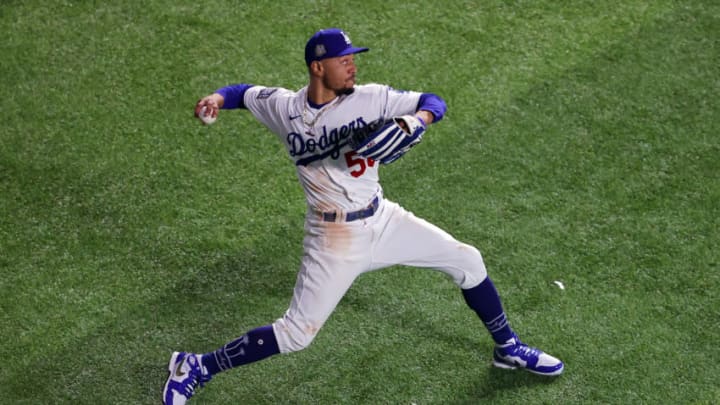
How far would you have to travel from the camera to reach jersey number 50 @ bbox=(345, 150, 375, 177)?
5.43 meters

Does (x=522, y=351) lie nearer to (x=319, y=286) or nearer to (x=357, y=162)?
(x=319, y=286)

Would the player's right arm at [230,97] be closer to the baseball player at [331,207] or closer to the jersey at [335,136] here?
the baseball player at [331,207]

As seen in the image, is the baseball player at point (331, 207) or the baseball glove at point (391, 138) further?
the baseball player at point (331, 207)

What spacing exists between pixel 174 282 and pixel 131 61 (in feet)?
7.60

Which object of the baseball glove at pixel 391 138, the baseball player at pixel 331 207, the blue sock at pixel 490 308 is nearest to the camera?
the baseball glove at pixel 391 138

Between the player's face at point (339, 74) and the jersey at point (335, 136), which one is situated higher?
the player's face at point (339, 74)

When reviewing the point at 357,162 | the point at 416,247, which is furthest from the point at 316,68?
the point at 416,247

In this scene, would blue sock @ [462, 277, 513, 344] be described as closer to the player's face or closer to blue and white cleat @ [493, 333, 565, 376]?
blue and white cleat @ [493, 333, 565, 376]

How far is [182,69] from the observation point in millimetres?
8203

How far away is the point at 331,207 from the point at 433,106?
71cm

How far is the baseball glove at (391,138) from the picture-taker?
498cm

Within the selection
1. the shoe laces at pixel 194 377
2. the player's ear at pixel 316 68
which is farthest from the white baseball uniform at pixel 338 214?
the shoe laces at pixel 194 377

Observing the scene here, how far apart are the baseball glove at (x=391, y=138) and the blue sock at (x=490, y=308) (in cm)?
102

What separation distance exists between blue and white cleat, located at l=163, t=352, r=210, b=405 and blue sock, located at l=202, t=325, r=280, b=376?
5cm
